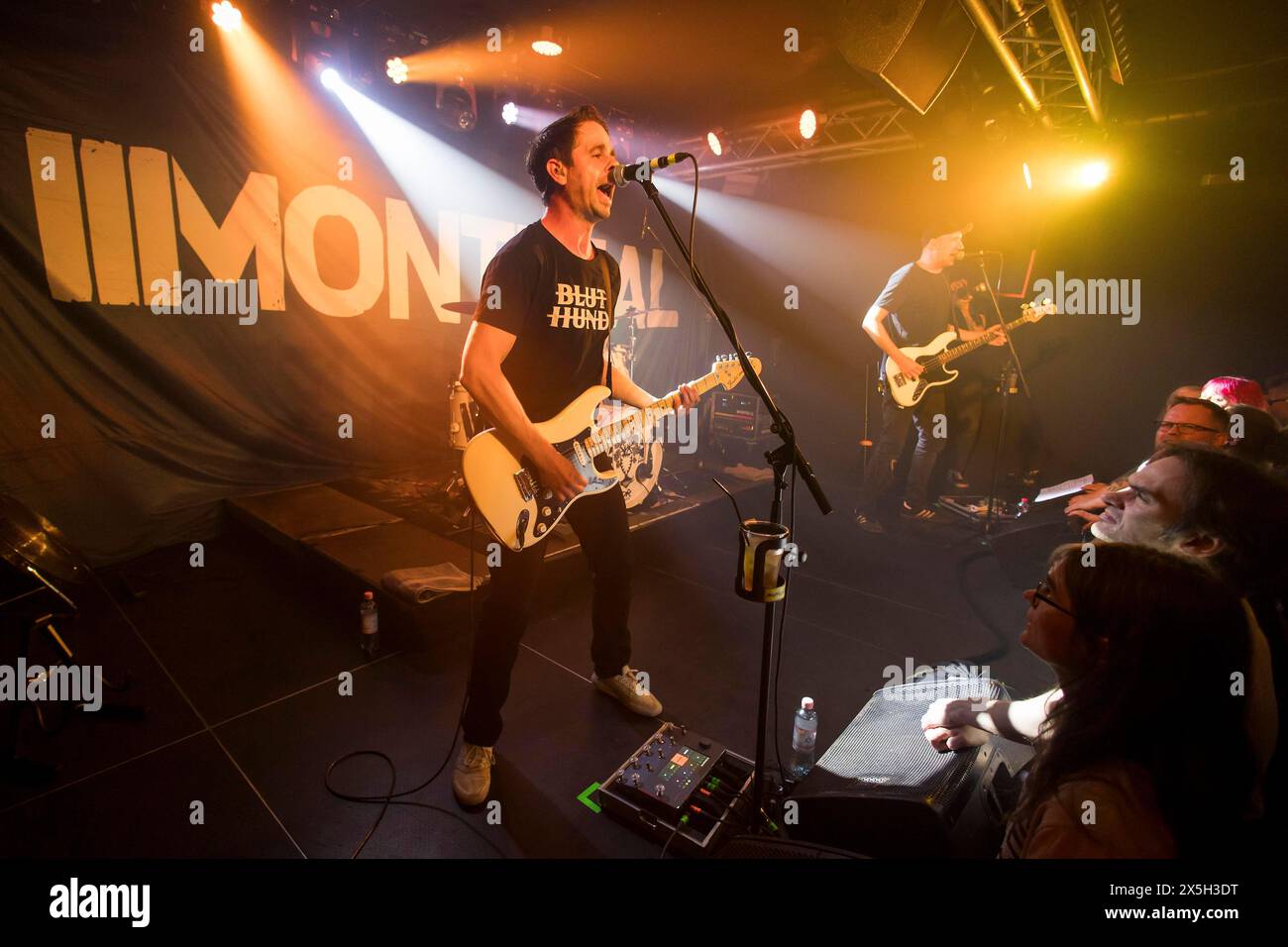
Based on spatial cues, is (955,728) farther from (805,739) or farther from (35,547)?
(35,547)

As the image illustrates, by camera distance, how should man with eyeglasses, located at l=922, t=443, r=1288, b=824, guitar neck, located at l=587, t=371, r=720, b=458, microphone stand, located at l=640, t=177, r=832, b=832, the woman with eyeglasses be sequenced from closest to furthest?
the woman with eyeglasses < man with eyeglasses, located at l=922, t=443, r=1288, b=824 < microphone stand, located at l=640, t=177, r=832, b=832 < guitar neck, located at l=587, t=371, r=720, b=458

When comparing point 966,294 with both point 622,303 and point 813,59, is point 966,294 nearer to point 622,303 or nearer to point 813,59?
point 813,59

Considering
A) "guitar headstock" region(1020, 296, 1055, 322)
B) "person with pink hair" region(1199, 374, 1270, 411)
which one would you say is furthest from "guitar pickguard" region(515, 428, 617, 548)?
"guitar headstock" region(1020, 296, 1055, 322)

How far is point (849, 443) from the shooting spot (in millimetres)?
8312

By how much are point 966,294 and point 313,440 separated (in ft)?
21.6

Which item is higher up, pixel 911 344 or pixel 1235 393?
pixel 911 344

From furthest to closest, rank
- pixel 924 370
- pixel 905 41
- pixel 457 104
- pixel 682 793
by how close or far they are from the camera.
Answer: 1. pixel 457 104
2. pixel 924 370
3. pixel 905 41
4. pixel 682 793

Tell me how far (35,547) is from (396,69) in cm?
467

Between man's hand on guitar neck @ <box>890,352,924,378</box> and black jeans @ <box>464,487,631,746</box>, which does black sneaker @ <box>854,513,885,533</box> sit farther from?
black jeans @ <box>464,487,631,746</box>

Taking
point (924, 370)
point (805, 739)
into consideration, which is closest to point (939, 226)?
point (924, 370)

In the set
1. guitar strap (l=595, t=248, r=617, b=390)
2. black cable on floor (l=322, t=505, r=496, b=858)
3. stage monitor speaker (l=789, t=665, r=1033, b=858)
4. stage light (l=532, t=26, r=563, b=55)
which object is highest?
stage light (l=532, t=26, r=563, b=55)

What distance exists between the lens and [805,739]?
7.60 ft

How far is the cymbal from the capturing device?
2.09 metres
